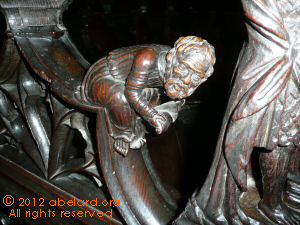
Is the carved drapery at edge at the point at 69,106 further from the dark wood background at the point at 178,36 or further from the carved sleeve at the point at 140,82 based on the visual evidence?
the dark wood background at the point at 178,36

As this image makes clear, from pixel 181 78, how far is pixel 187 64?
0.03 m

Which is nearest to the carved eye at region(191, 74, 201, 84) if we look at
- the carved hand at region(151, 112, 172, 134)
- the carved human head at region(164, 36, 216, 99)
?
the carved human head at region(164, 36, 216, 99)

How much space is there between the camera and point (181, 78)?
568 mm

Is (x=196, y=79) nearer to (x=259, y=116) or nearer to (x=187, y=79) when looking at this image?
(x=187, y=79)

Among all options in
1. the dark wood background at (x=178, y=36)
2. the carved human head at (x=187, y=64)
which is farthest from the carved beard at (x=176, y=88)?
the dark wood background at (x=178, y=36)

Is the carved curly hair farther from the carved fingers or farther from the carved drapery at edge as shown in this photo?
the carved fingers

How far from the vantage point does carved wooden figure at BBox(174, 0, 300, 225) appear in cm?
46

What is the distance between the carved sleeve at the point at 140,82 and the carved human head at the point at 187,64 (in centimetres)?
4

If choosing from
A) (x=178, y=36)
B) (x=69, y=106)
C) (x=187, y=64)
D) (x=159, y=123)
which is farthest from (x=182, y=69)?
(x=178, y=36)

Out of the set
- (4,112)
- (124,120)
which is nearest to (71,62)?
(124,120)

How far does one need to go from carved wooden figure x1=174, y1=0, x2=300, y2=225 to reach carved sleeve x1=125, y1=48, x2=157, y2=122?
0.17 meters

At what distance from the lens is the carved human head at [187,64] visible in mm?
550

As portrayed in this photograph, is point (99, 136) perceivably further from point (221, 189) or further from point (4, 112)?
point (4, 112)

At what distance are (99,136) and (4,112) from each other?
0.55m
